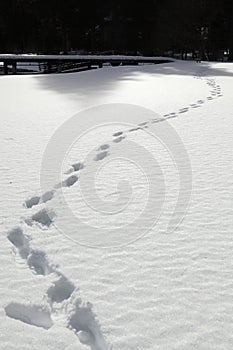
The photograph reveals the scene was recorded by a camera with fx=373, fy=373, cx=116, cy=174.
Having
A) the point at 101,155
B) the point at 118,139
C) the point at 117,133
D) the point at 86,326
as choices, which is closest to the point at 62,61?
the point at 117,133

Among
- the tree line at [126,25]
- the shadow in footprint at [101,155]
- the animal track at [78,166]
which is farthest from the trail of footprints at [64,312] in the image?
the tree line at [126,25]

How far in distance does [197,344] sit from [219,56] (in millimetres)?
42048

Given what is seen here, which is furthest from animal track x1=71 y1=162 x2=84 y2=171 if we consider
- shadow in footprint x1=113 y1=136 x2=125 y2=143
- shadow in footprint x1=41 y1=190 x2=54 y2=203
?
shadow in footprint x1=113 y1=136 x2=125 y2=143

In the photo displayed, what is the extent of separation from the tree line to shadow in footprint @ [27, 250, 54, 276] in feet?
115

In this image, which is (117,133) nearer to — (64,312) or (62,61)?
(64,312)

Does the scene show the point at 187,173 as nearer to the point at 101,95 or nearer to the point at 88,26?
the point at 101,95

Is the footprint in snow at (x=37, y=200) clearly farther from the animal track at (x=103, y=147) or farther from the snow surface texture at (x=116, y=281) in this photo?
the animal track at (x=103, y=147)

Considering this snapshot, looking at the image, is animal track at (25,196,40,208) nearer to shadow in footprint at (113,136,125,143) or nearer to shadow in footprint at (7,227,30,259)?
shadow in footprint at (7,227,30,259)

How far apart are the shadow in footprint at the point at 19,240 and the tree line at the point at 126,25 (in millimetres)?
34640

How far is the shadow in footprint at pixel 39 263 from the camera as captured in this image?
2420 mm

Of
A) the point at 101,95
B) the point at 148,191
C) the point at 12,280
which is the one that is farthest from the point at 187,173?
the point at 101,95

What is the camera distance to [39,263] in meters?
2.52

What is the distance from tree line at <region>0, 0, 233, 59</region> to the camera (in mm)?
34344

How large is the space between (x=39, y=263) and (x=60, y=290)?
0.34 metres
